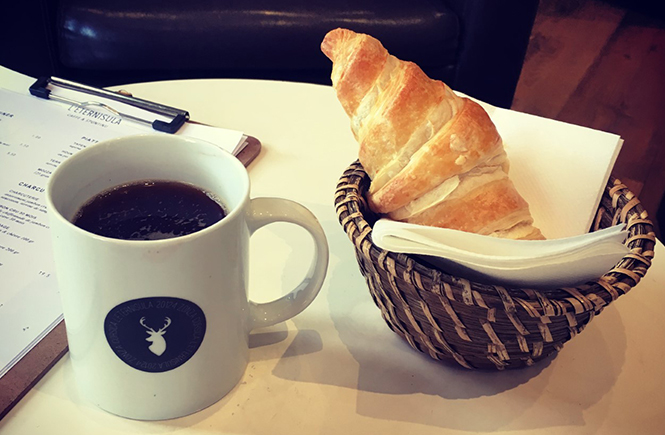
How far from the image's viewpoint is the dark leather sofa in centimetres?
140

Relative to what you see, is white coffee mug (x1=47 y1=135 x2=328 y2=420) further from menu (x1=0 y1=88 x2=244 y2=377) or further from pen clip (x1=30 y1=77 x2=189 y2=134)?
pen clip (x1=30 y1=77 x2=189 y2=134)

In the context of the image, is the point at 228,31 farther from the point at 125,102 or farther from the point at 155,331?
the point at 155,331

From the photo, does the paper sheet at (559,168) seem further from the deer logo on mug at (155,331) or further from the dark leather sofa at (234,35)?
the dark leather sofa at (234,35)

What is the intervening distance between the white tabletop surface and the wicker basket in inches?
1.1

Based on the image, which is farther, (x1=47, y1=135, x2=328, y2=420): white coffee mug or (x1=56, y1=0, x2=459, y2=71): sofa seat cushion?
(x1=56, y1=0, x2=459, y2=71): sofa seat cushion

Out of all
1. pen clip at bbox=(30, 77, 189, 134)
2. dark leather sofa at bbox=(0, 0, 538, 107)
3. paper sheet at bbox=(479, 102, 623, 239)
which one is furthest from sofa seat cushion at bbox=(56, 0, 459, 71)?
paper sheet at bbox=(479, 102, 623, 239)

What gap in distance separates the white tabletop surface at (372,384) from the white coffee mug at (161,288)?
28mm

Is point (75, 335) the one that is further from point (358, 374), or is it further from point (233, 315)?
point (358, 374)

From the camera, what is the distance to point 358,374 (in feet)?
1.76

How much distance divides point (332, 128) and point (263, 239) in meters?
0.27

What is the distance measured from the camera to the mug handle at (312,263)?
471mm

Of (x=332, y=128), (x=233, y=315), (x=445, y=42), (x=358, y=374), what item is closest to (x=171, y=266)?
(x=233, y=315)

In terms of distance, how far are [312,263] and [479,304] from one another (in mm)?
145

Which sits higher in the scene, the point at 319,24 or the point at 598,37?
Result: the point at 319,24
